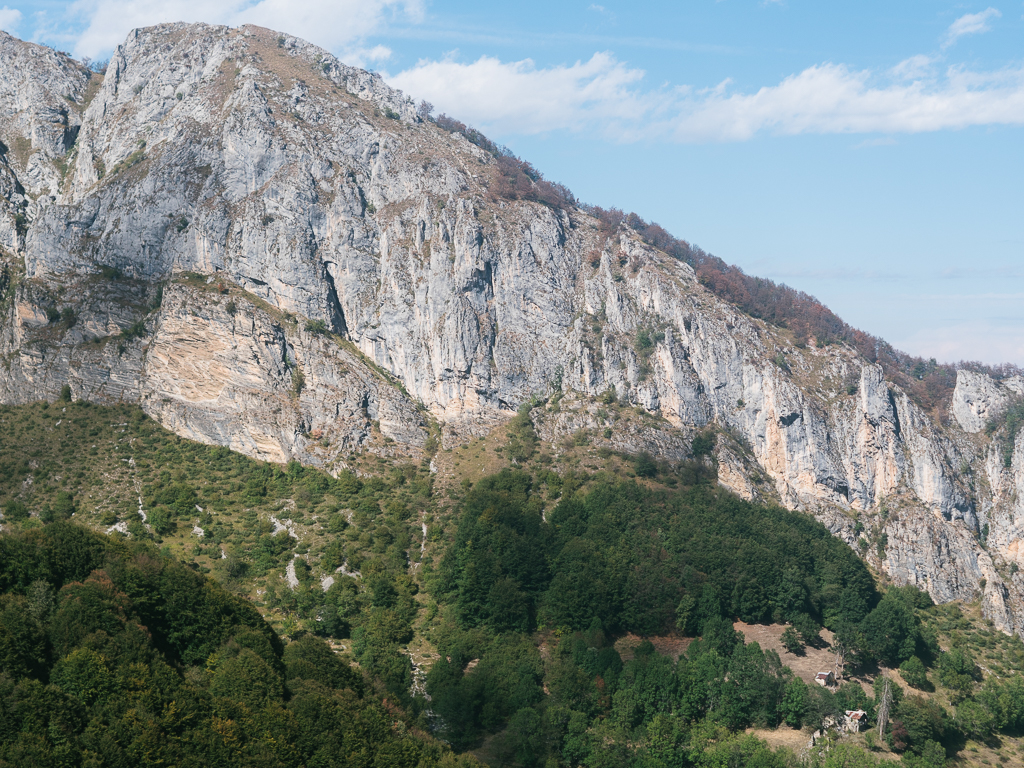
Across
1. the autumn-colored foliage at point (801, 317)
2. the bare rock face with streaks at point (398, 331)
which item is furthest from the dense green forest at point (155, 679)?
the autumn-colored foliage at point (801, 317)

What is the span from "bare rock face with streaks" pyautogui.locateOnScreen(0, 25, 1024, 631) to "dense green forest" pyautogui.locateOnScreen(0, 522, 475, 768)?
4328 centimetres

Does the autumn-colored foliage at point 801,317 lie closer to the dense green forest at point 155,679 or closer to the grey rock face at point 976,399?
the grey rock face at point 976,399

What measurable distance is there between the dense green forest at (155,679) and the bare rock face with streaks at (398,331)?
4328 centimetres

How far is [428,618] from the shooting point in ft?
292

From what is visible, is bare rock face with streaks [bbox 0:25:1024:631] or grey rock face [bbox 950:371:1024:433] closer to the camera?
bare rock face with streaks [bbox 0:25:1024:631]

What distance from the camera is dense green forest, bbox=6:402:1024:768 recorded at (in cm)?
5597

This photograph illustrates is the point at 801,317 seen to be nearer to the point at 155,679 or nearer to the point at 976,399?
the point at 976,399

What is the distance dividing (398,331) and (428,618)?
43274mm

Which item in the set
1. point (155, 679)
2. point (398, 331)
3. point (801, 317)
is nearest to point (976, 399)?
point (801, 317)

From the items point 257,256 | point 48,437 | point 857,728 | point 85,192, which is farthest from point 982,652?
point 85,192

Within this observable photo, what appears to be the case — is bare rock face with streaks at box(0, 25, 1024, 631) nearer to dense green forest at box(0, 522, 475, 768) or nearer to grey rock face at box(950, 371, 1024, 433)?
grey rock face at box(950, 371, 1024, 433)

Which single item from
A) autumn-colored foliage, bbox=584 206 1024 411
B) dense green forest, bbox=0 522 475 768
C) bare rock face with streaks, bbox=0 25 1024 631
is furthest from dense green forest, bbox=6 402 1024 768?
autumn-colored foliage, bbox=584 206 1024 411

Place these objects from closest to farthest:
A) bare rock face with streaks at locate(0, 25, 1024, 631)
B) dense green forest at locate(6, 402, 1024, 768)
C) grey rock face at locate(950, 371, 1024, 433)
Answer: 1. dense green forest at locate(6, 402, 1024, 768)
2. bare rock face with streaks at locate(0, 25, 1024, 631)
3. grey rock face at locate(950, 371, 1024, 433)

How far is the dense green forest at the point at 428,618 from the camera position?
5597cm
